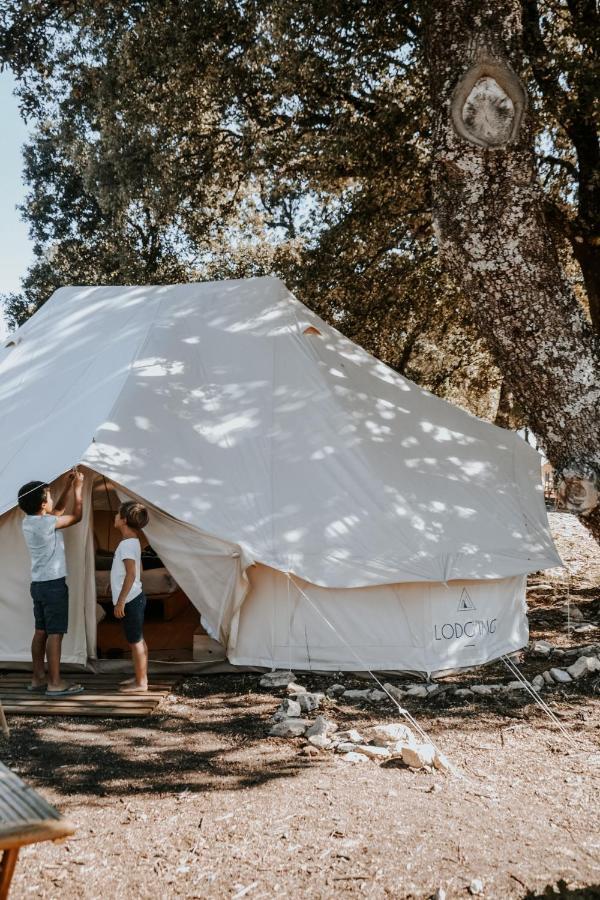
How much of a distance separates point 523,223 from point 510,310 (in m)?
0.54

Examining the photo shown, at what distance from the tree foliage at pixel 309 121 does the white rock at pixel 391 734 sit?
5372 millimetres

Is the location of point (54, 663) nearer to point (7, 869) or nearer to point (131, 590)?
point (131, 590)

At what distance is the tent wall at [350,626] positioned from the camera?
648 cm

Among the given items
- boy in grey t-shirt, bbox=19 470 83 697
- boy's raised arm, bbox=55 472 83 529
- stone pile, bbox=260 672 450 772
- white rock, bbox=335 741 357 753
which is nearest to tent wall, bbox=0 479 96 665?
boy's raised arm, bbox=55 472 83 529

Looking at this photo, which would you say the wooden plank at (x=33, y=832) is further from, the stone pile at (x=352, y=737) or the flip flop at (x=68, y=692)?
the flip flop at (x=68, y=692)

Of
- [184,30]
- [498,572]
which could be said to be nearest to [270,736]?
[498,572]

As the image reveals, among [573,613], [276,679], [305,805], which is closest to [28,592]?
[276,679]

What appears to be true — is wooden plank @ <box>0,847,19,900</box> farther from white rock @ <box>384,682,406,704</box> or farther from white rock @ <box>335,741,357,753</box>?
white rock @ <box>384,682,406,704</box>

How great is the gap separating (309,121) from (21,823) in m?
8.39

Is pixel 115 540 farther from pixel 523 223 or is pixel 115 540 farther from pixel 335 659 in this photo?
pixel 523 223

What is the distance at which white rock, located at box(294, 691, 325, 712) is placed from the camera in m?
5.67

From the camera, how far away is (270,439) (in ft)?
23.5

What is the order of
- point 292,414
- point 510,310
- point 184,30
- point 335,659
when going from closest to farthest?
point 510,310
point 335,659
point 292,414
point 184,30

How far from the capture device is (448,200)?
5152mm
